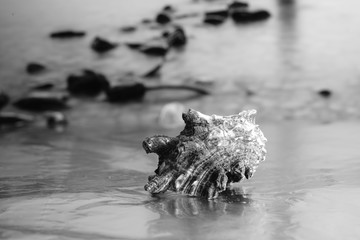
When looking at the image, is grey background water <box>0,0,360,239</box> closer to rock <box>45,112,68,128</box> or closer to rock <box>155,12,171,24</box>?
rock <box>45,112,68,128</box>

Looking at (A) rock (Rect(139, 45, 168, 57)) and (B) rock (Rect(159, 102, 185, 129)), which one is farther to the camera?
(A) rock (Rect(139, 45, 168, 57))

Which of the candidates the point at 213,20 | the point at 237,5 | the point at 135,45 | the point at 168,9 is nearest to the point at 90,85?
the point at 135,45

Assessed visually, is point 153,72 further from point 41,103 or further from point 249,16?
point 249,16

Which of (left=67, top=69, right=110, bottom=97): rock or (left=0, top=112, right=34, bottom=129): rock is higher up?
(left=67, top=69, right=110, bottom=97): rock

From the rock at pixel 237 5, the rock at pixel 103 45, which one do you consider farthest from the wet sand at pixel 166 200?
the rock at pixel 237 5

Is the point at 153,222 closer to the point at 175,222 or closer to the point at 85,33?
the point at 175,222

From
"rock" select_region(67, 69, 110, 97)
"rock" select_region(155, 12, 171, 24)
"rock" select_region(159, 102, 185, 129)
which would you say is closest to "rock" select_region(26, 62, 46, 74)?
"rock" select_region(67, 69, 110, 97)
